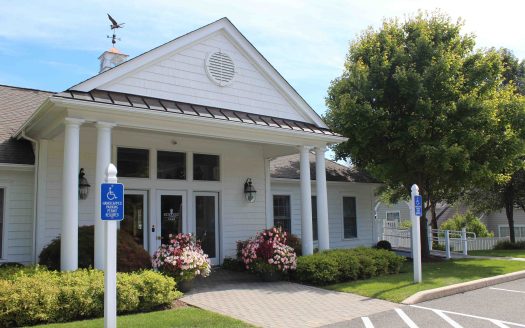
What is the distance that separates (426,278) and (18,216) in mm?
10400

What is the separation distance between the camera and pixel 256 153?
15734 mm

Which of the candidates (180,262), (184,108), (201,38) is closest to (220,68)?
(201,38)

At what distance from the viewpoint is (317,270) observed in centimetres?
1162

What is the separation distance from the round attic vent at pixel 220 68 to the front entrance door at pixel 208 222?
3.66m

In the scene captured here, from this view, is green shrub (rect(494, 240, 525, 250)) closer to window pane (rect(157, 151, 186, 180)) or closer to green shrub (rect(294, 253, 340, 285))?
green shrub (rect(294, 253, 340, 285))

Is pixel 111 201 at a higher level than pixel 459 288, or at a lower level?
higher

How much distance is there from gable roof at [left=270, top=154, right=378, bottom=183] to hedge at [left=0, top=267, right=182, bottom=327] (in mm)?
8228

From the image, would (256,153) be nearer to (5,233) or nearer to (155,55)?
(155,55)

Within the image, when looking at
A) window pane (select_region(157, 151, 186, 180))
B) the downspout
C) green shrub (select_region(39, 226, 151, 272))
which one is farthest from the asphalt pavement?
the downspout

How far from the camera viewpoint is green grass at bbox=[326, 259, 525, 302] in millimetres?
10383

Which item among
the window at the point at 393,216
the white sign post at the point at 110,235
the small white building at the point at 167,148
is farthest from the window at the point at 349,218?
the window at the point at 393,216

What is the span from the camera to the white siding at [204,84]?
11359 mm

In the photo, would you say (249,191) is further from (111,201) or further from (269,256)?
(111,201)

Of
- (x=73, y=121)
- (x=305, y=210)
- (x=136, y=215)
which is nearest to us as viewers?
(x=73, y=121)
